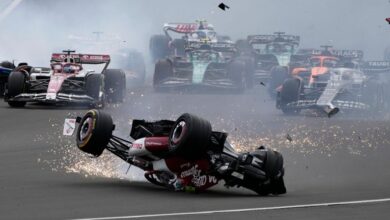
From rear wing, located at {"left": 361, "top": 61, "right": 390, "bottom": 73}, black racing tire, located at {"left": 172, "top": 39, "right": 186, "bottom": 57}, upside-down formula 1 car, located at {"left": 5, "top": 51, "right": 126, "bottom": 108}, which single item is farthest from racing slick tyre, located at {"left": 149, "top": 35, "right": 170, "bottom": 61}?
rear wing, located at {"left": 361, "top": 61, "right": 390, "bottom": 73}

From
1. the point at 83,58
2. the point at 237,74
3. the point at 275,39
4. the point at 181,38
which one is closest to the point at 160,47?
the point at 181,38

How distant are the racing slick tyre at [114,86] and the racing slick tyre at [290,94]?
4.97m

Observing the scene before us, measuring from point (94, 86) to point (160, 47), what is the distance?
2150 cm

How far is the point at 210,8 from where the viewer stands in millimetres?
59469

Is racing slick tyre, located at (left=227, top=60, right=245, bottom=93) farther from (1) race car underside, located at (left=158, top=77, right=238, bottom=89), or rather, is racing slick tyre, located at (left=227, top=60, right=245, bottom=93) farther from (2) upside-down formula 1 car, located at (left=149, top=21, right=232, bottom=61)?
(2) upside-down formula 1 car, located at (left=149, top=21, right=232, bottom=61)

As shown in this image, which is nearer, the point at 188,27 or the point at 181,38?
the point at 188,27

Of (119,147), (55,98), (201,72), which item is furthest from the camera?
(201,72)

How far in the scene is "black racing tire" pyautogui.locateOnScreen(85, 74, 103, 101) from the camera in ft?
95.2

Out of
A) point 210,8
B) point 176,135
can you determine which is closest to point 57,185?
point 176,135

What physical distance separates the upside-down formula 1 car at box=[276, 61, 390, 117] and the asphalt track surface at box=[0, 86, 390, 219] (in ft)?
1.31

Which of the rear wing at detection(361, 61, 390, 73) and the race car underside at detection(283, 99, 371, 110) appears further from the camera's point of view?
the rear wing at detection(361, 61, 390, 73)

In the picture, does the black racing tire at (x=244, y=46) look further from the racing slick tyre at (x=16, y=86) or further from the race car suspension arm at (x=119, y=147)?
the race car suspension arm at (x=119, y=147)

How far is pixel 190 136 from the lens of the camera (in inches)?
531

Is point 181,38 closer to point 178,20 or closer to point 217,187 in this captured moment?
point 178,20
